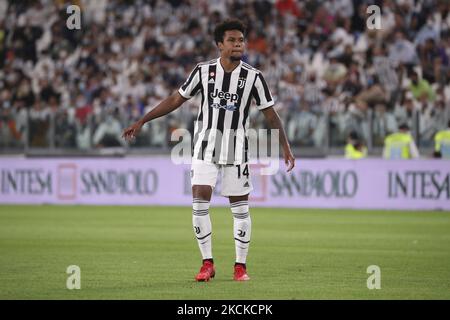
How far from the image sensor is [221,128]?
1062 cm

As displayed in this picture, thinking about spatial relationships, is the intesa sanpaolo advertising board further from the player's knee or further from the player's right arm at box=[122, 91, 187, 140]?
the player's right arm at box=[122, 91, 187, 140]

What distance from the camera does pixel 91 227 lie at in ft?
62.2

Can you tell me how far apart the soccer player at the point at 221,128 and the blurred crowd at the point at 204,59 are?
13832 millimetres

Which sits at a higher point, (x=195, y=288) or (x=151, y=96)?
(x=151, y=96)

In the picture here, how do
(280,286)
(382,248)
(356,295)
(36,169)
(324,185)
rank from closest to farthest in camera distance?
(356,295) → (280,286) → (382,248) → (324,185) → (36,169)

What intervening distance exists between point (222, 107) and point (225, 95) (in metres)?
0.13

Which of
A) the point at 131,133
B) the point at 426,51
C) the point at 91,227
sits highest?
the point at 426,51

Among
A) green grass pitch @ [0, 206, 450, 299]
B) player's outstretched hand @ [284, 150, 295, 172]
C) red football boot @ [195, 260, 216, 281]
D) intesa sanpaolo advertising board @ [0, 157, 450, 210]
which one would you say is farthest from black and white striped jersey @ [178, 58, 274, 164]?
intesa sanpaolo advertising board @ [0, 157, 450, 210]

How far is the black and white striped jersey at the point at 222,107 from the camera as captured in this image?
10609 millimetres

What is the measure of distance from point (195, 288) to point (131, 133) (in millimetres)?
1799

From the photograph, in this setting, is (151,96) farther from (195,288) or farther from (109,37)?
(195,288)

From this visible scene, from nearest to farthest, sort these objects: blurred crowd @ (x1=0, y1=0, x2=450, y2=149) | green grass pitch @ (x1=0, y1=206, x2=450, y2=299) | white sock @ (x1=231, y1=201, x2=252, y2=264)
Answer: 1. green grass pitch @ (x1=0, y1=206, x2=450, y2=299)
2. white sock @ (x1=231, y1=201, x2=252, y2=264)
3. blurred crowd @ (x1=0, y1=0, x2=450, y2=149)

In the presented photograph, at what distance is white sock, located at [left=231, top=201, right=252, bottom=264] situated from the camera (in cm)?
1072

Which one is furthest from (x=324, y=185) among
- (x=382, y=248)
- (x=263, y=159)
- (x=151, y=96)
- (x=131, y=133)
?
(x=131, y=133)
